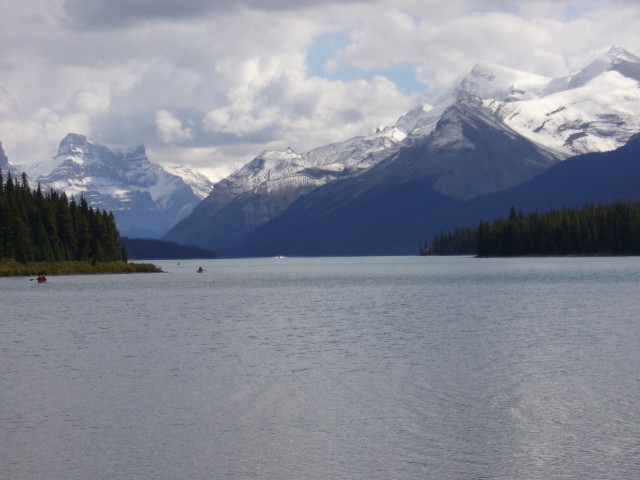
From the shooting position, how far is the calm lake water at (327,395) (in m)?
33.4

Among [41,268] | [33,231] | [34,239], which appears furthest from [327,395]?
[34,239]

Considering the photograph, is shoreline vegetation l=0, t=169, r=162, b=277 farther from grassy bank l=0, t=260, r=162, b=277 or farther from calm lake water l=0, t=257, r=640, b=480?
calm lake water l=0, t=257, r=640, b=480

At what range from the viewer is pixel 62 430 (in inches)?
1529

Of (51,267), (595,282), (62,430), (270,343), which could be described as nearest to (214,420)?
(62,430)

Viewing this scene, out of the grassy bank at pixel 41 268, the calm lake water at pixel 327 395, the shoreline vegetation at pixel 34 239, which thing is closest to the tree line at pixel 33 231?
the shoreline vegetation at pixel 34 239

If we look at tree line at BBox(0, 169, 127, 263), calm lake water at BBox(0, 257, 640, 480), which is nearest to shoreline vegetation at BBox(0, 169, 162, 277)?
tree line at BBox(0, 169, 127, 263)

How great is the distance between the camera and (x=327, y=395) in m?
45.1

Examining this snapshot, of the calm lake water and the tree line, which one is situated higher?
the tree line

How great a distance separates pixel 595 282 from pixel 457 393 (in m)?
86.0

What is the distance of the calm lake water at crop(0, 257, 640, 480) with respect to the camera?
3338 cm

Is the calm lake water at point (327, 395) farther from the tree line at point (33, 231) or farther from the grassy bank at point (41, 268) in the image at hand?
the grassy bank at point (41, 268)

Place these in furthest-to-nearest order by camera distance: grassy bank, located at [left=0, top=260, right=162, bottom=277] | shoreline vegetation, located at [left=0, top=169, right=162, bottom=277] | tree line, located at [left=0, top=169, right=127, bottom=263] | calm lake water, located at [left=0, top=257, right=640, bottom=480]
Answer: grassy bank, located at [left=0, top=260, right=162, bottom=277] < shoreline vegetation, located at [left=0, top=169, right=162, bottom=277] < tree line, located at [left=0, top=169, right=127, bottom=263] < calm lake water, located at [left=0, top=257, right=640, bottom=480]

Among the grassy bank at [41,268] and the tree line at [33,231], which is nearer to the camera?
the tree line at [33,231]

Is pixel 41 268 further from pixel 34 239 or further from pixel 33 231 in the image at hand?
pixel 33 231
